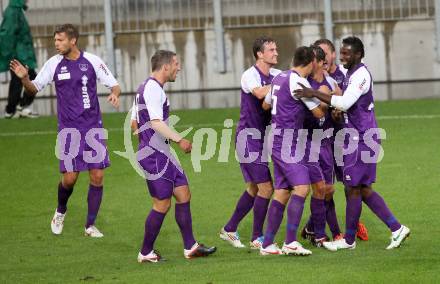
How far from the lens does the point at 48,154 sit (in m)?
20.8

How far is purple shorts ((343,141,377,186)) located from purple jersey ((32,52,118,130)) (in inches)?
119

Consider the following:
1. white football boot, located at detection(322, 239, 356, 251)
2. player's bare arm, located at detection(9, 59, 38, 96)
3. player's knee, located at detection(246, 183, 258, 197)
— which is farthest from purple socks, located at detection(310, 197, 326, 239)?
player's bare arm, located at detection(9, 59, 38, 96)

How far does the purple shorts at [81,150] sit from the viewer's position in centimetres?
1502

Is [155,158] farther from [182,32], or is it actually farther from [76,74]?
[182,32]

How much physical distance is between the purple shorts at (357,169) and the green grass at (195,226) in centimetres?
68

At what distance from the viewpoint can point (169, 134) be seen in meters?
12.8

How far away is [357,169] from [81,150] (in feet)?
10.7

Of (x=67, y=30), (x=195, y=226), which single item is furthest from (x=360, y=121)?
(x=67, y=30)

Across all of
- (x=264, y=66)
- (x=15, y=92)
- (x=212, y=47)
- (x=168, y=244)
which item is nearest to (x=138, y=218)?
(x=168, y=244)

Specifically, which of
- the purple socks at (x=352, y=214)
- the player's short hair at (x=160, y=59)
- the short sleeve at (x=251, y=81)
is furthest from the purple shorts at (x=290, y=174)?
the player's short hair at (x=160, y=59)

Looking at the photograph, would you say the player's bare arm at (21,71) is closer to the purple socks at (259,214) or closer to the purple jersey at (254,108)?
the purple jersey at (254,108)

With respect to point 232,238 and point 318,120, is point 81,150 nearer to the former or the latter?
point 232,238

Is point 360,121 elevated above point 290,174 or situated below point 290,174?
above

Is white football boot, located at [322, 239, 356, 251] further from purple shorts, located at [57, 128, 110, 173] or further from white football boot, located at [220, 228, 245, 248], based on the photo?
purple shorts, located at [57, 128, 110, 173]
